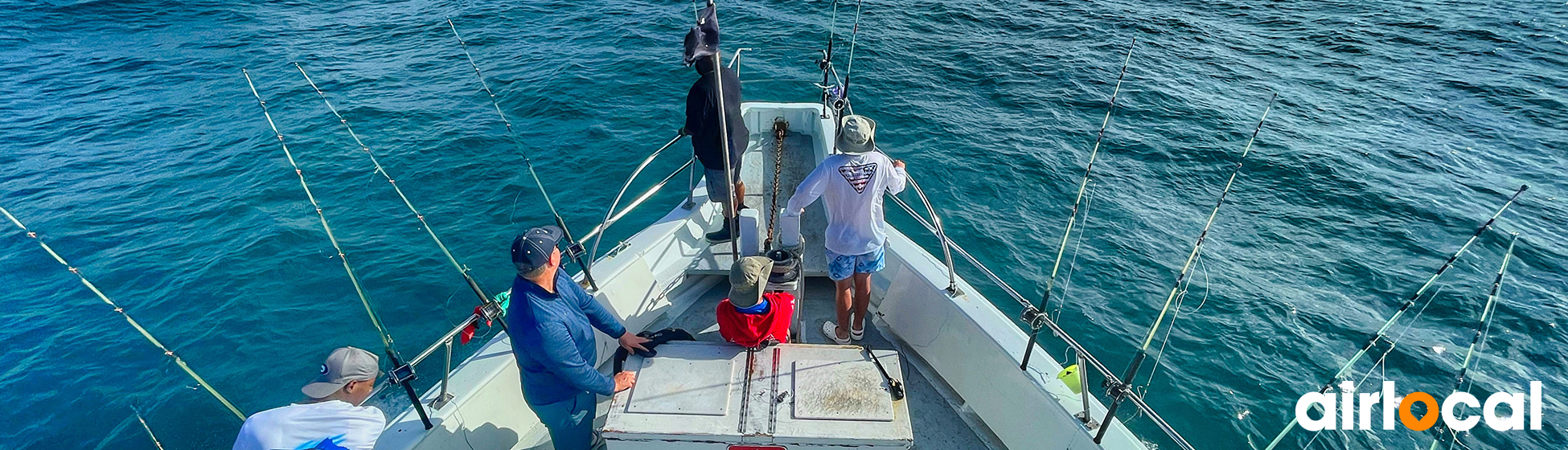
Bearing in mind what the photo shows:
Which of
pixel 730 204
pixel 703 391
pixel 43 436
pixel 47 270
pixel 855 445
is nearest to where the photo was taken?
pixel 855 445

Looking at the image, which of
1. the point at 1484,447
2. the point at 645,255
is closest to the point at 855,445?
the point at 645,255

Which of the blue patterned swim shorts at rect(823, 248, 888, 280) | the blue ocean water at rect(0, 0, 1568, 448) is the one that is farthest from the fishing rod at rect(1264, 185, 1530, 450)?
the blue patterned swim shorts at rect(823, 248, 888, 280)

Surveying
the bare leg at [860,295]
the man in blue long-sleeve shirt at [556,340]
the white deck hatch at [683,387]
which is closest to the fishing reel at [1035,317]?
the bare leg at [860,295]

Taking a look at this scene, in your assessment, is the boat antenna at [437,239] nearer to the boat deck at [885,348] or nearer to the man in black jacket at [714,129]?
the boat deck at [885,348]

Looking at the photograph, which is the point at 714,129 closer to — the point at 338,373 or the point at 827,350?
the point at 827,350

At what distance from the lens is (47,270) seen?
6.72 m

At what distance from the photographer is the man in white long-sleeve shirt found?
3338 mm

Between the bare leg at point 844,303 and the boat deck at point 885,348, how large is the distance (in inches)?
10.3

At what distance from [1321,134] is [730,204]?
10.0 m

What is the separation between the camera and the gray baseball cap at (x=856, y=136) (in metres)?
3.25

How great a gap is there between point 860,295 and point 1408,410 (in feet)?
15.5

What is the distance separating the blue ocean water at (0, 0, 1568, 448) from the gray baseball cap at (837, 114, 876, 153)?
3.39 meters

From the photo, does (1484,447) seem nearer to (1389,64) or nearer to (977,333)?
(977,333)

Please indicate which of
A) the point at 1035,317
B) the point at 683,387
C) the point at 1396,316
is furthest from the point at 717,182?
the point at 1396,316
